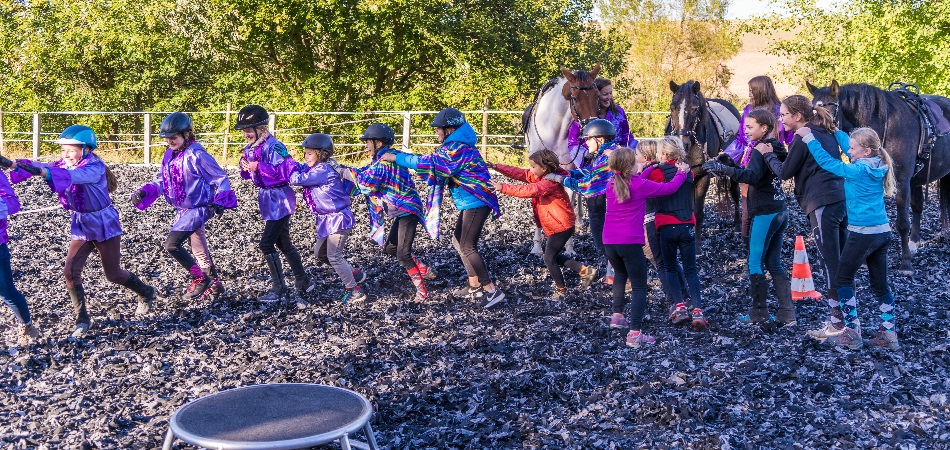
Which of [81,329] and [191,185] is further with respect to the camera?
[191,185]

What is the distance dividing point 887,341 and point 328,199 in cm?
452

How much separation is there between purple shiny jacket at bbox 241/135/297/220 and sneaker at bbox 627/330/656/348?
10.3 ft

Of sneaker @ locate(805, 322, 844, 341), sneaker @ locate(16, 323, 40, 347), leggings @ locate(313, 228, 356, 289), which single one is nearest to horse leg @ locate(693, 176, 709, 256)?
sneaker @ locate(805, 322, 844, 341)

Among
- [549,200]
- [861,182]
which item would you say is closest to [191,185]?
[549,200]

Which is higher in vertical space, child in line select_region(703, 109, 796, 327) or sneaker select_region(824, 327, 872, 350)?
child in line select_region(703, 109, 796, 327)

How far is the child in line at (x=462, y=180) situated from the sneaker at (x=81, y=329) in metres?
2.63

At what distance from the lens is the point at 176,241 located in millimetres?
7258

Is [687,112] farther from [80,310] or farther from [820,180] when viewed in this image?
[80,310]

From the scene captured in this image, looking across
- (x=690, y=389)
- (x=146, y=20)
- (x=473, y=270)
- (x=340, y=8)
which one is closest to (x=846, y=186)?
(x=690, y=389)

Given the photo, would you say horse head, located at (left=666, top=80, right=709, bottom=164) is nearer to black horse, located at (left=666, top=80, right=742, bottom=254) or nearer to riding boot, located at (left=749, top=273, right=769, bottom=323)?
black horse, located at (left=666, top=80, right=742, bottom=254)

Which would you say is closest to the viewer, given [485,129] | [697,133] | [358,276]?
[358,276]

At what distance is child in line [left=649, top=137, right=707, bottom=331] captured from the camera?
629 cm

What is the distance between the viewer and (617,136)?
845 cm

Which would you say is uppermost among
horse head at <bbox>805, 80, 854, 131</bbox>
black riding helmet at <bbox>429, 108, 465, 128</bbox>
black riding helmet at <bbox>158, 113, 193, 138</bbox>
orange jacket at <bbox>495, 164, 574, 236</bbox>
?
horse head at <bbox>805, 80, 854, 131</bbox>
